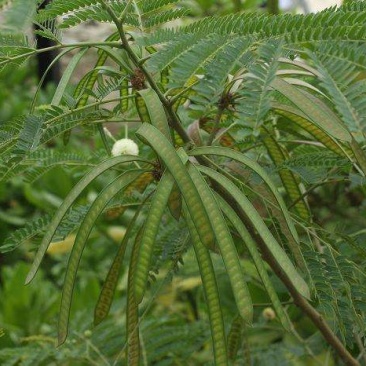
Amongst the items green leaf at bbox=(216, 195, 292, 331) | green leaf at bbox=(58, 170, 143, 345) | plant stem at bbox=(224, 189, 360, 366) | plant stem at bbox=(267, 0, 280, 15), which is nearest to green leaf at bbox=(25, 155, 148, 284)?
green leaf at bbox=(58, 170, 143, 345)

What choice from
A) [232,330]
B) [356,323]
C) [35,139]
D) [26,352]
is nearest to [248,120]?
[35,139]

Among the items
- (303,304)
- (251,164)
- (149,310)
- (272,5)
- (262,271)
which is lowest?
(149,310)

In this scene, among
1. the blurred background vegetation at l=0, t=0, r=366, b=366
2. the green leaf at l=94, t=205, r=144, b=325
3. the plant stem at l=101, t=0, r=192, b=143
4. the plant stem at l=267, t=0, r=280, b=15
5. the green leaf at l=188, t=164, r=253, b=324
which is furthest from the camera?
the plant stem at l=267, t=0, r=280, b=15

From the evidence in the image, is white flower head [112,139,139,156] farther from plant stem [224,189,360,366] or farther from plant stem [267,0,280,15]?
plant stem [267,0,280,15]

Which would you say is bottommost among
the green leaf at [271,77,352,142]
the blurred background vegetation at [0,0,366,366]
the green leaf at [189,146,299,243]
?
the blurred background vegetation at [0,0,366,366]

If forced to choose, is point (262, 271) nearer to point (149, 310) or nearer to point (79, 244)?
point (79, 244)

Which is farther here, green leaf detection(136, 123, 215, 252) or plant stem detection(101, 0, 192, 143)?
plant stem detection(101, 0, 192, 143)

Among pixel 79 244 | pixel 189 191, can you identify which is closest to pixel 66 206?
pixel 79 244

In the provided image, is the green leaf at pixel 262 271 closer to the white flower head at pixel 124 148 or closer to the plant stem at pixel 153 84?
the plant stem at pixel 153 84

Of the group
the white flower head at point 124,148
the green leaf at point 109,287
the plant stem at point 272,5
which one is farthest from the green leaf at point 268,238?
the plant stem at point 272,5
